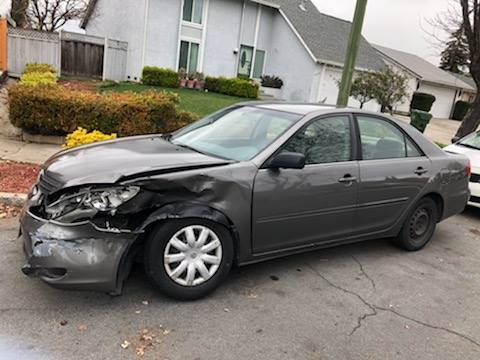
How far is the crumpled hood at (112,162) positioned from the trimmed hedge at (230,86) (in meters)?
17.9

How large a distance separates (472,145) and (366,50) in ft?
72.0

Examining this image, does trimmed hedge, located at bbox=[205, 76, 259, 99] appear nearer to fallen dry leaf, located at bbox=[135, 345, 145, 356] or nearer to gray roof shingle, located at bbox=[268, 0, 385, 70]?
gray roof shingle, located at bbox=[268, 0, 385, 70]

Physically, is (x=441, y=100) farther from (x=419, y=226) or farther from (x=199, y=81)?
(x=419, y=226)

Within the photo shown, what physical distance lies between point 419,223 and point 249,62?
21.3 metres

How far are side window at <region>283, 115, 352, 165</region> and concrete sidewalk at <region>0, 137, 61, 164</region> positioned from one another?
459 centimetres

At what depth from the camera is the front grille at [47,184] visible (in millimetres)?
3342

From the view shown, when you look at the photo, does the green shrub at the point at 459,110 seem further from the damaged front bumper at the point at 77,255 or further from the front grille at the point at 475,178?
the damaged front bumper at the point at 77,255

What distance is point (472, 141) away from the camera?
805 cm

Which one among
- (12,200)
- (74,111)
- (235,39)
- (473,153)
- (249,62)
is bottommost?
(12,200)

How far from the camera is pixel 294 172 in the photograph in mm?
3861

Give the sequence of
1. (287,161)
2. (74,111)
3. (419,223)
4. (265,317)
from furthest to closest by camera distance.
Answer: (74,111) < (419,223) < (287,161) < (265,317)

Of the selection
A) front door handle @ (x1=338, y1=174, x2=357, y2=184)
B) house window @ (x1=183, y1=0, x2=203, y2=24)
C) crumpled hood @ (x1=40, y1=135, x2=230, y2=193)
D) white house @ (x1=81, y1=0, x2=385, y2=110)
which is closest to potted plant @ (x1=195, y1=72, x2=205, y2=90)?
white house @ (x1=81, y1=0, x2=385, y2=110)

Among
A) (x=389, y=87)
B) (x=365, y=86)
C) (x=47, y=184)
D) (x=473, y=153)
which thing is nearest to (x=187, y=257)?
(x=47, y=184)

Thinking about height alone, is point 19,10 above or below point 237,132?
above
